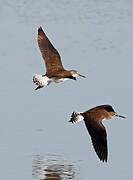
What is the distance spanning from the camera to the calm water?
28.6 feet

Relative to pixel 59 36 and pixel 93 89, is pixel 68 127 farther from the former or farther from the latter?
pixel 59 36

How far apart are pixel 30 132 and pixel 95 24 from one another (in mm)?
6675

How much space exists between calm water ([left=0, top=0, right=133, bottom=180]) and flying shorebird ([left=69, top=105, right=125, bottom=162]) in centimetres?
20

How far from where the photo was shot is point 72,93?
11414 millimetres

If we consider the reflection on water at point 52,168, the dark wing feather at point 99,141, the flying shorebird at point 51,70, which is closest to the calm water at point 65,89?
the reflection on water at point 52,168

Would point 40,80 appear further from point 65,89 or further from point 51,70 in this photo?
point 65,89

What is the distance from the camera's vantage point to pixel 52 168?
28.2 ft

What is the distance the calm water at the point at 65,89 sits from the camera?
344 inches

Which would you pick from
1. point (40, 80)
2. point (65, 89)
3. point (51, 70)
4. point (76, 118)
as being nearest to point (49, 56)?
point (51, 70)

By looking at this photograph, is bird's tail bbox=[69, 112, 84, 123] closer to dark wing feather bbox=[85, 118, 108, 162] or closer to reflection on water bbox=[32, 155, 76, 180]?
dark wing feather bbox=[85, 118, 108, 162]

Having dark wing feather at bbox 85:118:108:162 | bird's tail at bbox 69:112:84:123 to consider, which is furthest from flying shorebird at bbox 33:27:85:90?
dark wing feather at bbox 85:118:108:162

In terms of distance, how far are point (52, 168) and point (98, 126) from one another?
63cm

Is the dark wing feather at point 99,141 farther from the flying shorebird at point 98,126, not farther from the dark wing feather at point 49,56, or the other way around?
the dark wing feather at point 49,56

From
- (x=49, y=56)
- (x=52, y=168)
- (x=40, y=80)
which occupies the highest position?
(x=49, y=56)
